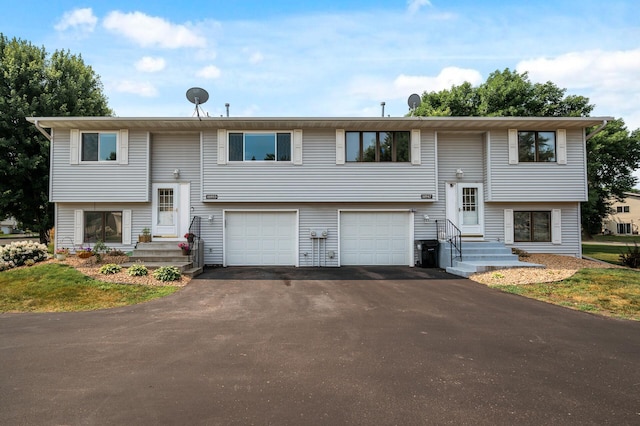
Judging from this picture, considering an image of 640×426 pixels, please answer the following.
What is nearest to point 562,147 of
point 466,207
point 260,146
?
point 466,207

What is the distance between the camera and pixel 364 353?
418cm

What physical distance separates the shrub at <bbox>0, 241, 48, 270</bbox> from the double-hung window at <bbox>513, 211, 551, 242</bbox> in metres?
17.0

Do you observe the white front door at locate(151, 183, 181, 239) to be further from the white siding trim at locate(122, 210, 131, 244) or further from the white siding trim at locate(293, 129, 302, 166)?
the white siding trim at locate(293, 129, 302, 166)

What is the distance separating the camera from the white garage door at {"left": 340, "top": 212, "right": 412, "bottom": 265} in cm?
1207

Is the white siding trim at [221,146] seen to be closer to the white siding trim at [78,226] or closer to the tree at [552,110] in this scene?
the white siding trim at [78,226]

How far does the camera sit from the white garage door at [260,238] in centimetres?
1196

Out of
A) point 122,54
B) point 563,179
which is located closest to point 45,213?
point 122,54

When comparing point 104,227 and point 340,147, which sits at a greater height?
point 340,147

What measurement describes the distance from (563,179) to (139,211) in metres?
15.7

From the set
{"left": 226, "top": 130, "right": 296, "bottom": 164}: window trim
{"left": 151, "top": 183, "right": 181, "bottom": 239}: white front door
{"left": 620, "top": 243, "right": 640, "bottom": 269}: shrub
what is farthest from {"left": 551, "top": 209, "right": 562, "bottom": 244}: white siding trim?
{"left": 151, "top": 183, "right": 181, "bottom": 239}: white front door

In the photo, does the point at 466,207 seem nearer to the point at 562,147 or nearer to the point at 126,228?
the point at 562,147

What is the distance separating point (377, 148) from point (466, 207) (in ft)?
13.5

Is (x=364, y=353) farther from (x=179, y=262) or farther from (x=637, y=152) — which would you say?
(x=637, y=152)

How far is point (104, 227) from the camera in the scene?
1195cm
